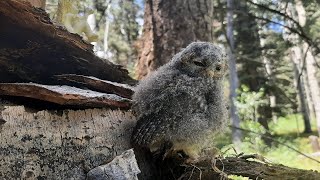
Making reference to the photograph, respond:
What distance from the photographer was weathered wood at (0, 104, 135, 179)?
106cm

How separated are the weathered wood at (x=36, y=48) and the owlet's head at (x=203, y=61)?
0.33m

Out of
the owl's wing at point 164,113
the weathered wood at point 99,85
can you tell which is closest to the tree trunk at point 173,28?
the weathered wood at point 99,85

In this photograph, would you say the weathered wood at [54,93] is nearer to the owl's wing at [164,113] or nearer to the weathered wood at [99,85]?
the weathered wood at [99,85]

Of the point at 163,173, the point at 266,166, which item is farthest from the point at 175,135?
the point at 266,166

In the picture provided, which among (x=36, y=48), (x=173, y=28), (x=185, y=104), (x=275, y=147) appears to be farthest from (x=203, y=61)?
(x=275, y=147)

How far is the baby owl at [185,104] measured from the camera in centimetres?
115

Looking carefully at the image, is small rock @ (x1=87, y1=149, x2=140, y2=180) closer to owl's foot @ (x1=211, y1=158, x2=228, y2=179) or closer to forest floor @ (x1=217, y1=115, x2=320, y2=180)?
owl's foot @ (x1=211, y1=158, x2=228, y2=179)

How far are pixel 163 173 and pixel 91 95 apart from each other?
33 centimetres

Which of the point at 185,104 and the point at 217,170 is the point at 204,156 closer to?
the point at 217,170

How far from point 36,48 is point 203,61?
0.51m

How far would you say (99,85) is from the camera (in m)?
1.37

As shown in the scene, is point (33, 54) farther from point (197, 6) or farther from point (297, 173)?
point (197, 6)

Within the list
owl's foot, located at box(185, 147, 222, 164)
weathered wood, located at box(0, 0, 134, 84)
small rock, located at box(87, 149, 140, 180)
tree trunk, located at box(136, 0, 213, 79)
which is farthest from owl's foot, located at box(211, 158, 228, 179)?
tree trunk, located at box(136, 0, 213, 79)

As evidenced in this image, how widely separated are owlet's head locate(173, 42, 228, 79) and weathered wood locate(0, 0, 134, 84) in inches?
12.8
